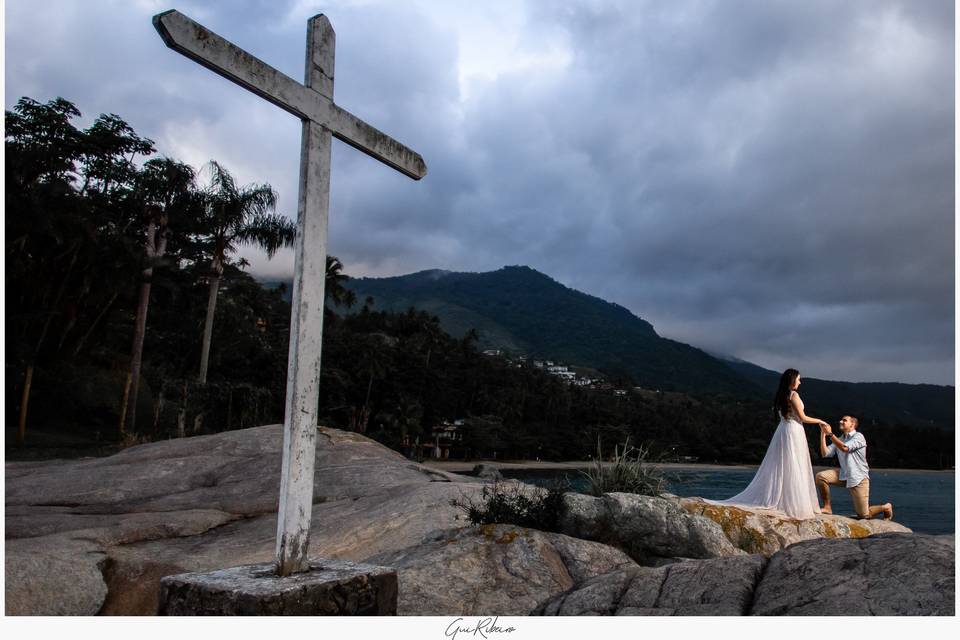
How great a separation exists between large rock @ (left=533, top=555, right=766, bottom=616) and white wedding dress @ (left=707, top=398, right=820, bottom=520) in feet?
13.1

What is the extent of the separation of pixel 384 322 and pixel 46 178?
4292 cm

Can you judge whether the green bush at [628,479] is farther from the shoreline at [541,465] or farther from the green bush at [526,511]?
the shoreline at [541,465]

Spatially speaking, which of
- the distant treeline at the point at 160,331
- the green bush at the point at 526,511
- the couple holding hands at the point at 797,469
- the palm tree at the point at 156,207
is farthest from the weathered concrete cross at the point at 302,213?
the palm tree at the point at 156,207

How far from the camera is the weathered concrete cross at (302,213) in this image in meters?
3.81

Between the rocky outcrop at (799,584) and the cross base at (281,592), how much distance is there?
6.59 ft

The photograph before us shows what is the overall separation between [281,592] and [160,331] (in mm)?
44588

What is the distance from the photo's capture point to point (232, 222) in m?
34.7

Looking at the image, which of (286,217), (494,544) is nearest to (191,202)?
(286,217)

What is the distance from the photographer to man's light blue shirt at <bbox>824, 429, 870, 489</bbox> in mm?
9383

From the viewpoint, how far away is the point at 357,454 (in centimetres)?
1591

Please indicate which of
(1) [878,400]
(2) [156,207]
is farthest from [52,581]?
(1) [878,400]

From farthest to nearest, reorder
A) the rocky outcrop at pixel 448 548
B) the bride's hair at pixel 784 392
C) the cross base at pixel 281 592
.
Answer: the bride's hair at pixel 784 392 → the rocky outcrop at pixel 448 548 → the cross base at pixel 281 592

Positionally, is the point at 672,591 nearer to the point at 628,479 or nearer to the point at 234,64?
the point at 234,64

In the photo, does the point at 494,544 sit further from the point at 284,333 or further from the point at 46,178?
the point at 284,333
